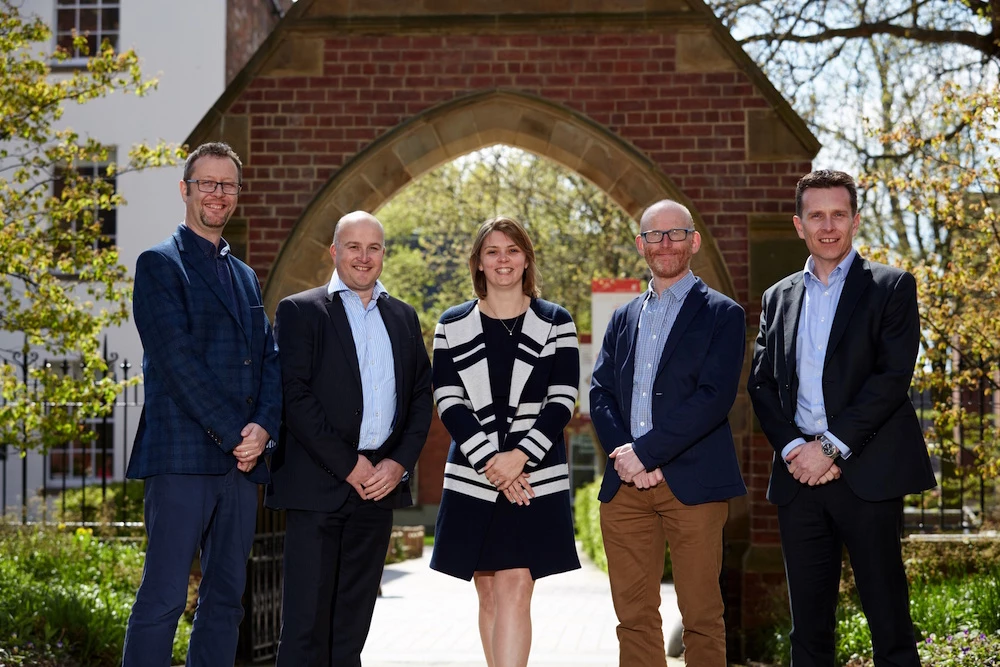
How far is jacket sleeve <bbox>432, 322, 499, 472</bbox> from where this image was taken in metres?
4.52

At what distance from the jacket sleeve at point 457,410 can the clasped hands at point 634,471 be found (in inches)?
19.2

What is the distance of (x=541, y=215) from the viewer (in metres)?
19.4

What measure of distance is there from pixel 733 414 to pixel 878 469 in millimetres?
3702

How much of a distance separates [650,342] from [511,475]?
0.78m

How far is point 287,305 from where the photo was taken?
15.5 feet

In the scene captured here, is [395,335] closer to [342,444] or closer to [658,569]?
[342,444]

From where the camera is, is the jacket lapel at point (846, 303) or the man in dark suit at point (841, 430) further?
the jacket lapel at point (846, 303)

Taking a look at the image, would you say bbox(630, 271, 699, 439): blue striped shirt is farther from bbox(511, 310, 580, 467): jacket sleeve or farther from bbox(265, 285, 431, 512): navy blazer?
bbox(265, 285, 431, 512): navy blazer

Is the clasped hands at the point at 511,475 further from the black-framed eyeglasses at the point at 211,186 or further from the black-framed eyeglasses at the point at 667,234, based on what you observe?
the black-framed eyeglasses at the point at 211,186

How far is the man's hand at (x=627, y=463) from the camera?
4.46m

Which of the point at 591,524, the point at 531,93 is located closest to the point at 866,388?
the point at 531,93

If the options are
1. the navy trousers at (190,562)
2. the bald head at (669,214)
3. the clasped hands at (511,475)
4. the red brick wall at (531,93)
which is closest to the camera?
the navy trousers at (190,562)

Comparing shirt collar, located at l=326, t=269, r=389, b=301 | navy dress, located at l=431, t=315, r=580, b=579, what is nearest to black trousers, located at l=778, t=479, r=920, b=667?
navy dress, located at l=431, t=315, r=580, b=579

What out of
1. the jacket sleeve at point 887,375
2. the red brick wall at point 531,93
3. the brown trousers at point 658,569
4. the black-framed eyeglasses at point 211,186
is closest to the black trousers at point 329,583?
the brown trousers at point 658,569
